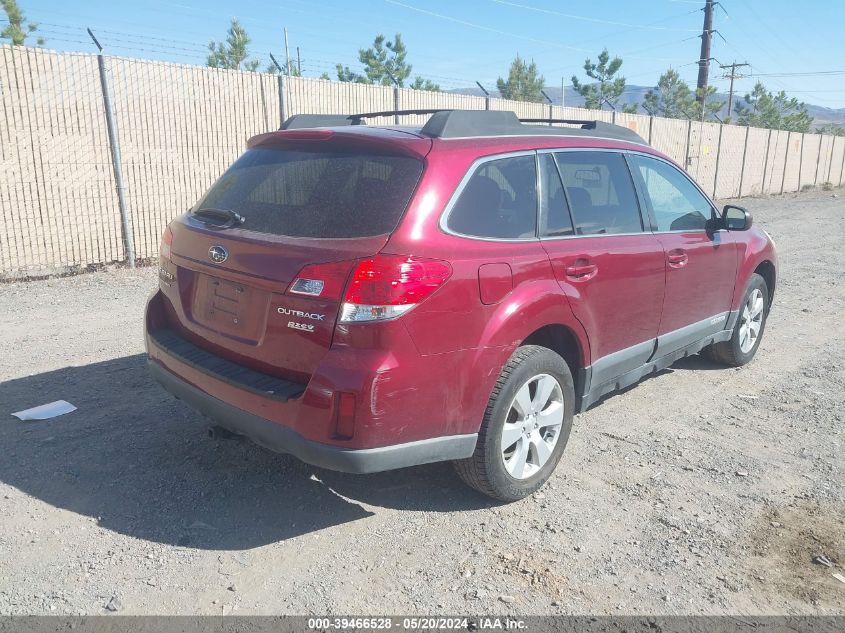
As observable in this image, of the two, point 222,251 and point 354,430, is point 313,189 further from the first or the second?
point 354,430

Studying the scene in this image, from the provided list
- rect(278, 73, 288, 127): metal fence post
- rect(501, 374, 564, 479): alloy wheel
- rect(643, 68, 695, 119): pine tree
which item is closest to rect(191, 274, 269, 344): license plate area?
rect(501, 374, 564, 479): alloy wheel

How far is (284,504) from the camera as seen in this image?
11.2 feet

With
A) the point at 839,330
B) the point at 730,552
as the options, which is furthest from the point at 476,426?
the point at 839,330

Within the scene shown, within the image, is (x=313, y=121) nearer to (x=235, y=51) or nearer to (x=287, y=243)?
(x=287, y=243)

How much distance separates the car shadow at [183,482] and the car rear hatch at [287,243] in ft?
2.53

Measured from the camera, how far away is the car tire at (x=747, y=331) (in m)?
5.62

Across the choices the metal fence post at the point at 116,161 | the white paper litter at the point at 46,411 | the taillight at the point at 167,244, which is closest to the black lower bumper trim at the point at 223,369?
the taillight at the point at 167,244

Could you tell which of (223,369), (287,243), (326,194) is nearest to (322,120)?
(326,194)

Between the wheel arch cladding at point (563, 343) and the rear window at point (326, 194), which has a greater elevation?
the rear window at point (326, 194)

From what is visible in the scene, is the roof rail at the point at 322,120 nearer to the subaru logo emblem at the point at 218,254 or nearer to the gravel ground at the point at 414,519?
the subaru logo emblem at the point at 218,254

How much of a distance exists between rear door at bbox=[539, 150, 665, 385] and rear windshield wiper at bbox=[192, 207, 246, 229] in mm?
1533

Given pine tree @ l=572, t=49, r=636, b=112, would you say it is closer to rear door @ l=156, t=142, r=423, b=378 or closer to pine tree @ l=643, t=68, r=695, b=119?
pine tree @ l=643, t=68, r=695, b=119

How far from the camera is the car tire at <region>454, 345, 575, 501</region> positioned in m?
3.21

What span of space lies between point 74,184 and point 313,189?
677 cm
